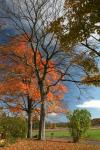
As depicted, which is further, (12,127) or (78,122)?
(78,122)

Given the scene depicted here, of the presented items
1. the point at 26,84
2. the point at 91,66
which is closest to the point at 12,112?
the point at 26,84

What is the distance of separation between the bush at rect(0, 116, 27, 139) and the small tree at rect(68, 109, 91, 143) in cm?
430

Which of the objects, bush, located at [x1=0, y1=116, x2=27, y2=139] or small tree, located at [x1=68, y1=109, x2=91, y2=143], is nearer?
bush, located at [x1=0, y1=116, x2=27, y2=139]

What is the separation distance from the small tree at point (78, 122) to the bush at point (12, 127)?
4299 millimetres

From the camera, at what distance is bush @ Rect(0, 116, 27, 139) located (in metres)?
32.5

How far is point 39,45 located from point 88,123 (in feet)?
27.8

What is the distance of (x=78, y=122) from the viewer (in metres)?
36.8

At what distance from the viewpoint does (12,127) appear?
34.8m

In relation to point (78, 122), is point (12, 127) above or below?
below

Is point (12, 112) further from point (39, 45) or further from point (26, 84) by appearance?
point (39, 45)

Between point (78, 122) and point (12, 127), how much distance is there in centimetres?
600

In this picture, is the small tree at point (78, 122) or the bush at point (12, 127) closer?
the bush at point (12, 127)

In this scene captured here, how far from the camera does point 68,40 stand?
2389 cm

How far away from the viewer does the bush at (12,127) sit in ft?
107
